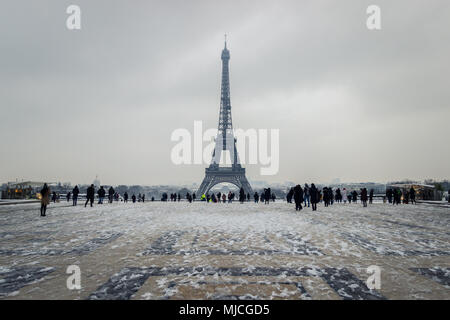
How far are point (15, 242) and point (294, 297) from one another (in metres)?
A: 6.86

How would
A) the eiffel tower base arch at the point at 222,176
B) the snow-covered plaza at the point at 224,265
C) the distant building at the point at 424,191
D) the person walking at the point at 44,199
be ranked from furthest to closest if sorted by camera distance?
the eiffel tower base arch at the point at 222,176 → the distant building at the point at 424,191 → the person walking at the point at 44,199 → the snow-covered plaza at the point at 224,265

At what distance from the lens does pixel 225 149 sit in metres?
60.8

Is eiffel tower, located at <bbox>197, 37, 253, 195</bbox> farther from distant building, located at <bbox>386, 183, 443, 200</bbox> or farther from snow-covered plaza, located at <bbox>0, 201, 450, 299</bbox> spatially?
snow-covered plaza, located at <bbox>0, 201, 450, 299</bbox>

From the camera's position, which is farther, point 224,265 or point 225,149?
point 225,149

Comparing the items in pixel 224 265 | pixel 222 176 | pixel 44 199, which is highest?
pixel 222 176

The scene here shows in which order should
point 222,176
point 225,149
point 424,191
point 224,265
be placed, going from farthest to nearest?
1. point 225,149
2. point 222,176
3. point 424,191
4. point 224,265

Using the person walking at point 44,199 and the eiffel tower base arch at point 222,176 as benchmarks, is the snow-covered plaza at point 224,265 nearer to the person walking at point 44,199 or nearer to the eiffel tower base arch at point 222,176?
the person walking at point 44,199

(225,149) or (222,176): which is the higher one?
(225,149)

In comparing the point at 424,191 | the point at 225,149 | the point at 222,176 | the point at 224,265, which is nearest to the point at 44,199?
the point at 224,265

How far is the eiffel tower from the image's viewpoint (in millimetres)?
54781

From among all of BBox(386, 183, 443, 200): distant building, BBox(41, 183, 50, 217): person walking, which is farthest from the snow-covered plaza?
BBox(386, 183, 443, 200): distant building

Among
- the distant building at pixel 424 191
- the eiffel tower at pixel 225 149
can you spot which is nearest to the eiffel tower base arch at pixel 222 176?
the eiffel tower at pixel 225 149

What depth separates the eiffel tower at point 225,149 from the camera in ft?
180

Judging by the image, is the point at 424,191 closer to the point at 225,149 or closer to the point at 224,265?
the point at 224,265
